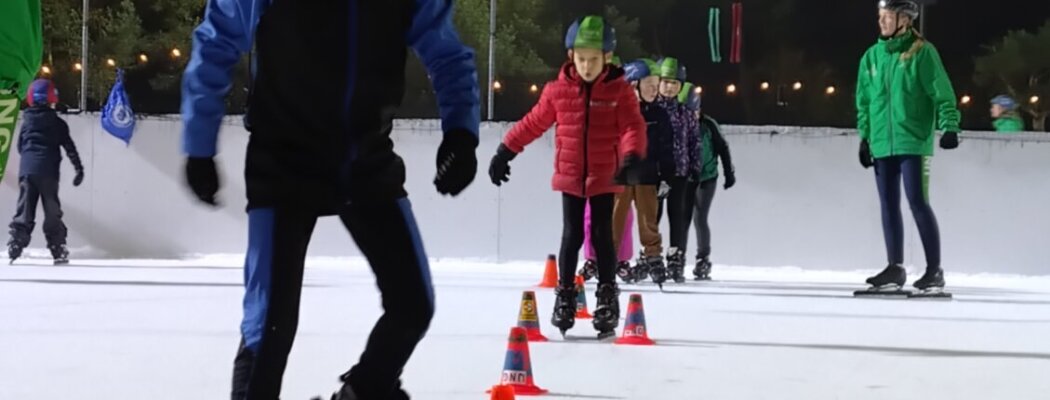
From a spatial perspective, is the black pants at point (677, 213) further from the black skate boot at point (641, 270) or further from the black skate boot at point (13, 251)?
the black skate boot at point (13, 251)

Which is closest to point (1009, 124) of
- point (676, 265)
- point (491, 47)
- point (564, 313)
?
point (676, 265)

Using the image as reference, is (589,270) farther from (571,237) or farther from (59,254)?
(59,254)

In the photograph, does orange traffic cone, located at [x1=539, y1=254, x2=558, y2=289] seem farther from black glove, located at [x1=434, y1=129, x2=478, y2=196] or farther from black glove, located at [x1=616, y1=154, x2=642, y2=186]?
black glove, located at [x1=434, y1=129, x2=478, y2=196]

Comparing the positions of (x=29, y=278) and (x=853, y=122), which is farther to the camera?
(x=853, y=122)

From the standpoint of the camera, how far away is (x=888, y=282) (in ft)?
22.4

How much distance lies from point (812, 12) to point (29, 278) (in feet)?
18.3

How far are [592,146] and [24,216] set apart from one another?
5.64m

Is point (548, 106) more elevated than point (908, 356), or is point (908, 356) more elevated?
point (548, 106)

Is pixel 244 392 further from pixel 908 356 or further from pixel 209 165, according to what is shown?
pixel 908 356

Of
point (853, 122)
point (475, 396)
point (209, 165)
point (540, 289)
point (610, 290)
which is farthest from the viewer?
point (853, 122)

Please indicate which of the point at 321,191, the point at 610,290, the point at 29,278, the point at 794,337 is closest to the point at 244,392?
the point at 321,191

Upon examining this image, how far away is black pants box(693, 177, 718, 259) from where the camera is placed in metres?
8.43

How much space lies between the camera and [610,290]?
15.3 ft

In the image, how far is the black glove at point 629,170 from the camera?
4457 mm
